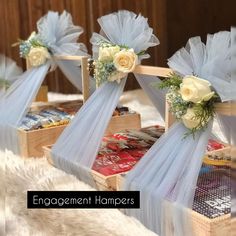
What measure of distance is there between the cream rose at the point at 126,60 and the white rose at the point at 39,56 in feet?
1.39

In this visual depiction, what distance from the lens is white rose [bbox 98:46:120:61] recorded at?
881mm

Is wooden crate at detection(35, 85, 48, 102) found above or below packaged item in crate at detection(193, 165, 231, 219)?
above

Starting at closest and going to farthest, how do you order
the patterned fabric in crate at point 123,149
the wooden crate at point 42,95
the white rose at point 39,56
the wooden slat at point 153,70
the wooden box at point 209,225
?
the wooden box at point 209,225, the wooden slat at point 153,70, the patterned fabric in crate at point 123,149, the white rose at point 39,56, the wooden crate at point 42,95

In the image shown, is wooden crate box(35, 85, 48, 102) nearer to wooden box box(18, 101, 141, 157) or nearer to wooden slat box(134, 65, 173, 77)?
wooden box box(18, 101, 141, 157)

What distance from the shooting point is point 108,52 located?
0.89 meters

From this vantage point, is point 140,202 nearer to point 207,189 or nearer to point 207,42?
point 207,189

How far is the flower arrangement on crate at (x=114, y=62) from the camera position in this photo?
2.81 ft

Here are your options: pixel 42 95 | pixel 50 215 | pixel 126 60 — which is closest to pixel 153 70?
pixel 126 60

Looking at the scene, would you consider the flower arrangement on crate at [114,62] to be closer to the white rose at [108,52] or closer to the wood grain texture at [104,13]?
the white rose at [108,52]

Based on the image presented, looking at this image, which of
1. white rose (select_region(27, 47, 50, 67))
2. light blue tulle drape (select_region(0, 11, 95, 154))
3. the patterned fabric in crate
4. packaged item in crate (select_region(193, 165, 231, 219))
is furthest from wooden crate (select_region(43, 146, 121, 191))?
white rose (select_region(27, 47, 50, 67))

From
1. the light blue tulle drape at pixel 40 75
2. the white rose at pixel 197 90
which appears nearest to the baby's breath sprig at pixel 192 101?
the white rose at pixel 197 90

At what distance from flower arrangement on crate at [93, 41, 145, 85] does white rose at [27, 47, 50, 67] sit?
0.35 m

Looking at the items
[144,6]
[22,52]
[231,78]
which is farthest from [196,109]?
[144,6]

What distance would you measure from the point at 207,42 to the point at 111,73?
0.96 feet
